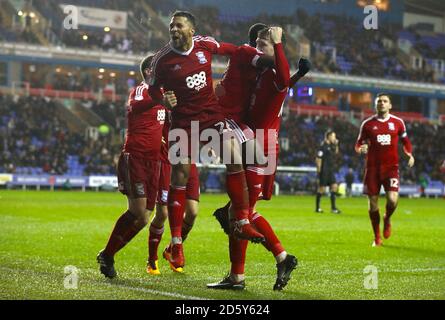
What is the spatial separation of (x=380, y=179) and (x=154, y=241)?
17.9 feet

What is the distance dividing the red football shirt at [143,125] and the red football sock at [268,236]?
1703mm

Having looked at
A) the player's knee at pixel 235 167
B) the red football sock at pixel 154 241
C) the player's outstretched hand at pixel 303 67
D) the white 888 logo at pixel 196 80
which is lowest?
the red football sock at pixel 154 241

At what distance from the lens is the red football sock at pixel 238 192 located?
7.09 meters

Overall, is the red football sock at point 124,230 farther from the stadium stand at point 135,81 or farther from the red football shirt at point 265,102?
the stadium stand at point 135,81

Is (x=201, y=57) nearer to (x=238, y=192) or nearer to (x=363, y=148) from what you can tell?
(x=238, y=192)

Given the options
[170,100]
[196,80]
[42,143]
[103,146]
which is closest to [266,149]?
[196,80]

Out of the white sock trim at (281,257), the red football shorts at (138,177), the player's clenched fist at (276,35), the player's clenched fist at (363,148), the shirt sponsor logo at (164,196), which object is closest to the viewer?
the player's clenched fist at (276,35)

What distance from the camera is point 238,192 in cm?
712

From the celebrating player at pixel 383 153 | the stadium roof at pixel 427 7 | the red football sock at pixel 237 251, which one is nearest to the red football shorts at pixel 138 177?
the red football sock at pixel 237 251

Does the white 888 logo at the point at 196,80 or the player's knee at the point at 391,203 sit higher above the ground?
the white 888 logo at the point at 196,80

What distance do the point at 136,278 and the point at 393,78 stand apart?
152 feet

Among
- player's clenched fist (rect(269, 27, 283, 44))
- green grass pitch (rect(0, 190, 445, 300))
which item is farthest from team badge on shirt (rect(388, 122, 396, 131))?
player's clenched fist (rect(269, 27, 283, 44))

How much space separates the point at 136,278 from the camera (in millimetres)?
7801

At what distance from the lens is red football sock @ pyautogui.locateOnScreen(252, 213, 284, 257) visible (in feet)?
23.9
